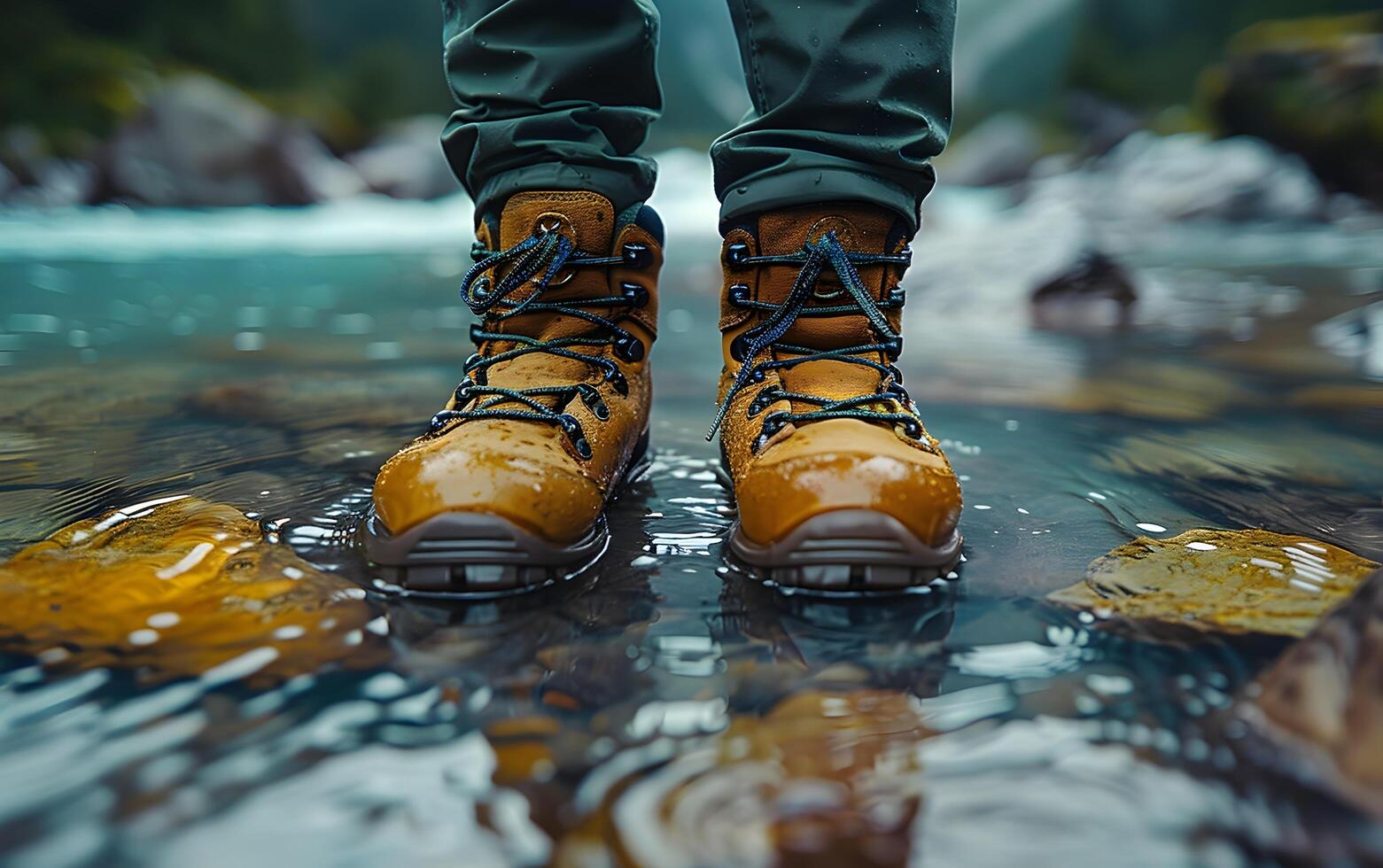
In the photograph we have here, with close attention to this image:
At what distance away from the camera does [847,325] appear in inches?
43.2

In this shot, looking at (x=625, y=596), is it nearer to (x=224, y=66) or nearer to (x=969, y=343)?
(x=969, y=343)

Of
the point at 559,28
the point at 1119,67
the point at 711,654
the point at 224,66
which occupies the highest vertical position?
the point at 1119,67

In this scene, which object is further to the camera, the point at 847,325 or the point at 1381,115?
the point at 1381,115

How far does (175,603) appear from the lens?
81cm

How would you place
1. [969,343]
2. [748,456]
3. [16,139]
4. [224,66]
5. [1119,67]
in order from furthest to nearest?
[1119,67] → [224,66] → [16,139] → [969,343] → [748,456]

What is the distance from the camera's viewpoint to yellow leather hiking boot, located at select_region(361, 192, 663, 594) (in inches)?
33.3

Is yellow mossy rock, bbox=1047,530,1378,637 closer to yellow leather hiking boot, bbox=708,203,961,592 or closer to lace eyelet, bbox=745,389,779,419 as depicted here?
yellow leather hiking boot, bbox=708,203,961,592

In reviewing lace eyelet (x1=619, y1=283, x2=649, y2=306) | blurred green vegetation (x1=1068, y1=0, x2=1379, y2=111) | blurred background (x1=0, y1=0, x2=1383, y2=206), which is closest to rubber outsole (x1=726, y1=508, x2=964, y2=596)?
lace eyelet (x1=619, y1=283, x2=649, y2=306)

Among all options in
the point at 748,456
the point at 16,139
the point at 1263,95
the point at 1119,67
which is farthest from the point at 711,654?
the point at 1119,67

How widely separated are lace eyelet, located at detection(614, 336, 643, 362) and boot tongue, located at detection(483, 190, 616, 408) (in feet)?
0.13

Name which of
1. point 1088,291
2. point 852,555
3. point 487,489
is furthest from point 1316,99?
point 487,489

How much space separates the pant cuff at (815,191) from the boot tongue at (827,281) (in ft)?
0.05

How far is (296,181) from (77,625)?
44.3ft

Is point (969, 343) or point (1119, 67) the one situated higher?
point (1119, 67)
